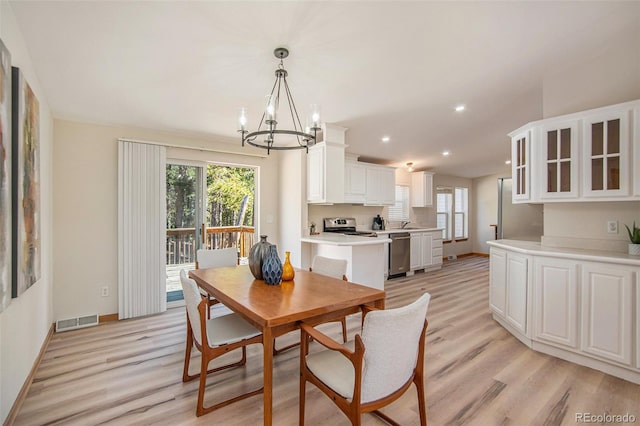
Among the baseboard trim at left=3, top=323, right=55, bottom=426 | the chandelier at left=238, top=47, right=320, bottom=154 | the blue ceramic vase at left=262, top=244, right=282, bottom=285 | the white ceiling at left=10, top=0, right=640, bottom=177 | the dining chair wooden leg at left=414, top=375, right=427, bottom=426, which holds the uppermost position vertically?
the white ceiling at left=10, top=0, right=640, bottom=177

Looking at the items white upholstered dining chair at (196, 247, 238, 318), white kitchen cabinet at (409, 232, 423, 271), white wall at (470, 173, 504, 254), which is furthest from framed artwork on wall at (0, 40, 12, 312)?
white wall at (470, 173, 504, 254)

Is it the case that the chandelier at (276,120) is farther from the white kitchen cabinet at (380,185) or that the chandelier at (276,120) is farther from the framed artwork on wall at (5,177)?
the white kitchen cabinet at (380,185)

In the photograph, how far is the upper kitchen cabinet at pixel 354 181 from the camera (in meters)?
5.19

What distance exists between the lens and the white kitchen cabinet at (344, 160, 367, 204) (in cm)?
519

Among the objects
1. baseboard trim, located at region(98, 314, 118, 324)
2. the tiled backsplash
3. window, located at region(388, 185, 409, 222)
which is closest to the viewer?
baseboard trim, located at region(98, 314, 118, 324)

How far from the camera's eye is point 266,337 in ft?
4.84

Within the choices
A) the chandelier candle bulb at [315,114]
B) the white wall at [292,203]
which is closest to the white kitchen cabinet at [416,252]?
the white wall at [292,203]

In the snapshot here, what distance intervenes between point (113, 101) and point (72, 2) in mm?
1382

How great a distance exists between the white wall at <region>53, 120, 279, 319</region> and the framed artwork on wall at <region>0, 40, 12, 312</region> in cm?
197

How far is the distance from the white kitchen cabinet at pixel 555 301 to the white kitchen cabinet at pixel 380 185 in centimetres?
323

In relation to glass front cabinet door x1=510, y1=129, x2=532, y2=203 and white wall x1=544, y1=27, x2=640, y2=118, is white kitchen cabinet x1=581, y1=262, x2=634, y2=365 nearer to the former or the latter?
glass front cabinet door x1=510, y1=129, x2=532, y2=203

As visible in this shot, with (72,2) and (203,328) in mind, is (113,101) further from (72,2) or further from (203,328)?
(203,328)

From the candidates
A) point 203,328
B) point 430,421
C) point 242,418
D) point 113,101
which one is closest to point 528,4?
point 430,421

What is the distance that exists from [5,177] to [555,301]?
3.92 metres
